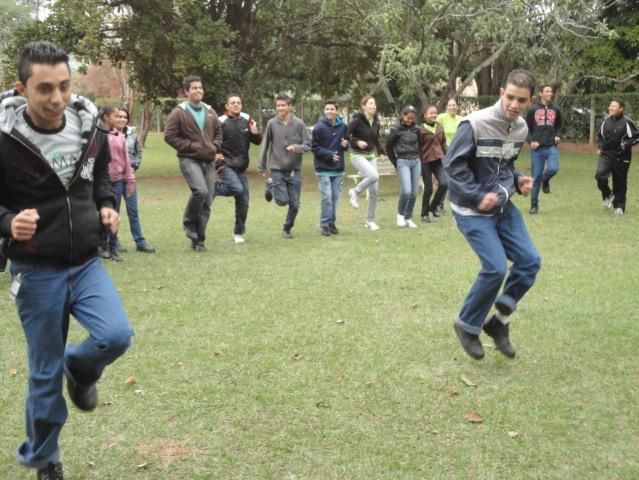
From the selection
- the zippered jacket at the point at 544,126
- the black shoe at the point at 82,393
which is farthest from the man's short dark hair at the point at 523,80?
the zippered jacket at the point at 544,126

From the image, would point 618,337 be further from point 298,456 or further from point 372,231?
point 372,231

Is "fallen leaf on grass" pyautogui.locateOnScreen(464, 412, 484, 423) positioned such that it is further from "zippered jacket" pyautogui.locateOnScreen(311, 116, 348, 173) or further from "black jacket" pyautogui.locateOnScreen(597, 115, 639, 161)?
"black jacket" pyautogui.locateOnScreen(597, 115, 639, 161)

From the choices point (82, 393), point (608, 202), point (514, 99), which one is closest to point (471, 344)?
point (514, 99)

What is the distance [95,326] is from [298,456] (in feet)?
4.41

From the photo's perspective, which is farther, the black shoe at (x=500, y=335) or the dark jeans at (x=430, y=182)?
the dark jeans at (x=430, y=182)

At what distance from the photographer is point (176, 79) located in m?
20.8

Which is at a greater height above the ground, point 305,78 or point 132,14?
point 132,14

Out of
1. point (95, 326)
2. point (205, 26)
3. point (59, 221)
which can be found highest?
point (205, 26)

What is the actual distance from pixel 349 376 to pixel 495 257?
134 cm

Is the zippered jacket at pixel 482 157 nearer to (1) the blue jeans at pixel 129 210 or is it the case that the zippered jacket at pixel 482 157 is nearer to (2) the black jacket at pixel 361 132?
(1) the blue jeans at pixel 129 210

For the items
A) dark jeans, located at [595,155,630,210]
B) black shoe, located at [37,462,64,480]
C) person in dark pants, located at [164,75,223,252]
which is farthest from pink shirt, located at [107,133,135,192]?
dark jeans, located at [595,155,630,210]

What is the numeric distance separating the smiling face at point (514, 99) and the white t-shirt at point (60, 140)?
3098mm

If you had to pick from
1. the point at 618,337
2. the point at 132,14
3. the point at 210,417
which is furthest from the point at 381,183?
the point at 210,417

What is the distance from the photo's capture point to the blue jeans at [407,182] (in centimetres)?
1212
